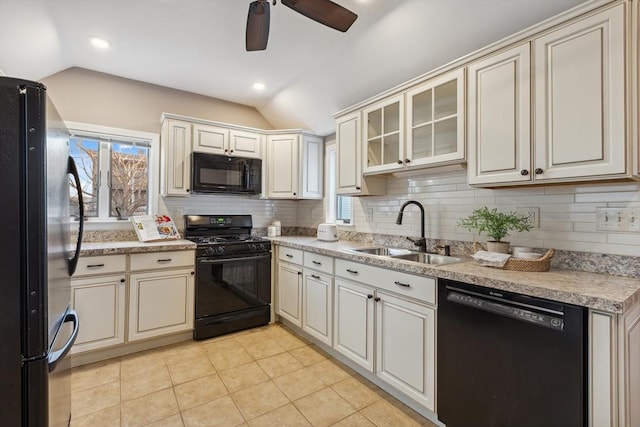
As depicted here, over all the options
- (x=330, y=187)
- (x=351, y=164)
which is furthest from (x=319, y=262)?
(x=330, y=187)

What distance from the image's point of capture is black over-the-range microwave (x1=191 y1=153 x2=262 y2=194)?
3.16m

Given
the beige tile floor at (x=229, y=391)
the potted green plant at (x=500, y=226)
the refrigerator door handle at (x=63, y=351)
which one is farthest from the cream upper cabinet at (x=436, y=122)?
the refrigerator door handle at (x=63, y=351)

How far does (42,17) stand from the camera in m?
2.06

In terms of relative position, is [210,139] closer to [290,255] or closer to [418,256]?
[290,255]

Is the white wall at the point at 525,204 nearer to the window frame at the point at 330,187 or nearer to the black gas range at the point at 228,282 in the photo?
the window frame at the point at 330,187

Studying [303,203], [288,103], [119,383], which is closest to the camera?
[119,383]

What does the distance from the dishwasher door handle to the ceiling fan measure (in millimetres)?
1574

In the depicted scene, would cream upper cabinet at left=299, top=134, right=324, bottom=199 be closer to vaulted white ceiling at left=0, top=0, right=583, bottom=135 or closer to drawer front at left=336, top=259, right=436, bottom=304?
vaulted white ceiling at left=0, top=0, right=583, bottom=135

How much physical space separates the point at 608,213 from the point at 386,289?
1263 millimetres

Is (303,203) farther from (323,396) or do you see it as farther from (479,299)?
(479,299)

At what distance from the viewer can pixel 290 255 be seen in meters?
3.10

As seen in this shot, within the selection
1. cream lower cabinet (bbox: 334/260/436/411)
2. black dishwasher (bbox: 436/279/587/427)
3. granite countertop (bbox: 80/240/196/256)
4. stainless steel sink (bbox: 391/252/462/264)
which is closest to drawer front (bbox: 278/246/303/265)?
cream lower cabinet (bbox: 334/260/436/411)

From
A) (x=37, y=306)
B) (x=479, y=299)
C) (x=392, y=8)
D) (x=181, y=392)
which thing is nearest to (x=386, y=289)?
(x=479, y=299)

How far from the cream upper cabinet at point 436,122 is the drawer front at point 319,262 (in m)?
0.99
